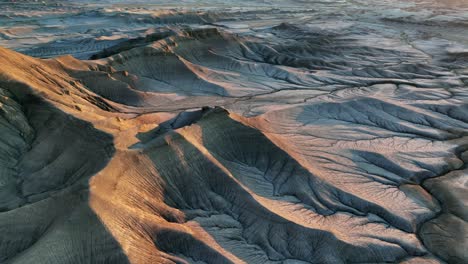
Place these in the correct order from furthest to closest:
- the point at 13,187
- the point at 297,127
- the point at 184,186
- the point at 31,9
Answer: the point at 31,9, the point at 297,127, the point at 184,186, the point at 13,187

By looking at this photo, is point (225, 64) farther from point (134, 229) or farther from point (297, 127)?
point (134, 229)

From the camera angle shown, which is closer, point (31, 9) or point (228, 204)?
point (228, 204)

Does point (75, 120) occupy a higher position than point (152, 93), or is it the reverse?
point (75, 120)

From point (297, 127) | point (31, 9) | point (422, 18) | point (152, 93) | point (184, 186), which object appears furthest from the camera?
point (31, 9)

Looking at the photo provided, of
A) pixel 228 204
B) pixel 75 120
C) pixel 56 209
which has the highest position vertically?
pixel 75 120

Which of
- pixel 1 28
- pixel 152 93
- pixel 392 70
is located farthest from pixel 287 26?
pixel 1 28

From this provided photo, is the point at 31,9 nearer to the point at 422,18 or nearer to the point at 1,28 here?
the point at 1,28
